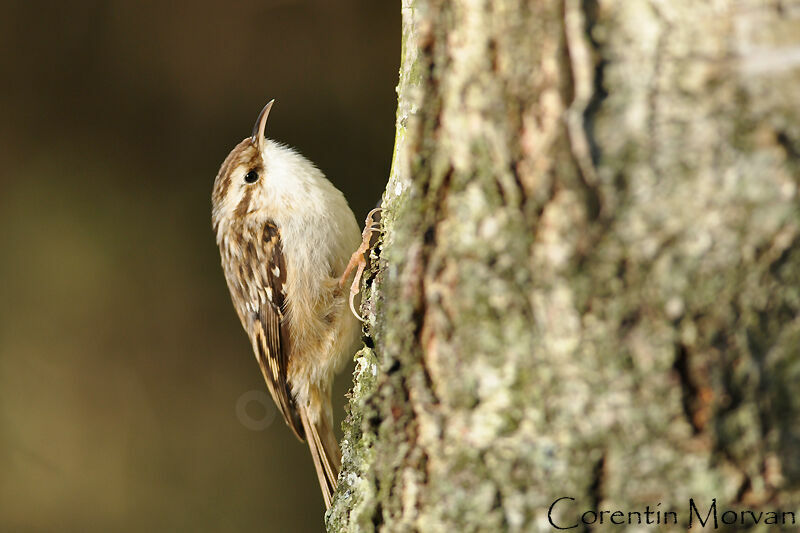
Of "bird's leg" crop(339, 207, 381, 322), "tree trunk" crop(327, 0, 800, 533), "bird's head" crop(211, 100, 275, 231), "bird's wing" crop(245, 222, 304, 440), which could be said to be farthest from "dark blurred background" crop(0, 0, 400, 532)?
"tree trunk" crop(327, 0, 800, 533)

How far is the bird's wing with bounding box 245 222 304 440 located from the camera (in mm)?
2061

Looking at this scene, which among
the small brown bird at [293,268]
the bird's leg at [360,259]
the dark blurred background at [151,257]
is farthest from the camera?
the dark blurred background at [151,257]

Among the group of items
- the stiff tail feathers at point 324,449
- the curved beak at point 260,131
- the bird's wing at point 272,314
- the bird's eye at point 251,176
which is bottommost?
the stiff tail feathers at point 324,449

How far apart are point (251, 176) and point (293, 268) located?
290 mm

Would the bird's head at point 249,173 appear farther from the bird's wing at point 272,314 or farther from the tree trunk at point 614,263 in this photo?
the tree trunk at point 614,263

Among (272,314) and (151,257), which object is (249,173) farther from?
(151,257)

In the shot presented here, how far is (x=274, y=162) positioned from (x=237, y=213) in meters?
0.20

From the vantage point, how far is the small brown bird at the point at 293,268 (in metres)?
1.98

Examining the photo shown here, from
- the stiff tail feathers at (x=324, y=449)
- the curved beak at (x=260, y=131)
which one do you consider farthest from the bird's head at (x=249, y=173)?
the stiff tail feathers at (x=324, y=449)

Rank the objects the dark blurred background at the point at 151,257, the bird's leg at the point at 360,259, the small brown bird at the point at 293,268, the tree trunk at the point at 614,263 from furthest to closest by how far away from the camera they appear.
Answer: the dark blurred background at the point at 151,257, the small brown bird at the point at 293,268, the bird's leg at the point at 360,259, the tree trunk at the point at 614,263

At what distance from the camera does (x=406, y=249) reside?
1020 millimetres

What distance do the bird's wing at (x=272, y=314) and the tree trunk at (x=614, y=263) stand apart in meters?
1.15

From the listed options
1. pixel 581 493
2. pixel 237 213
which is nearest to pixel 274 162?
pixel 237 213

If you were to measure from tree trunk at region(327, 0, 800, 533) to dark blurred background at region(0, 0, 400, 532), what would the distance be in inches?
77.3
